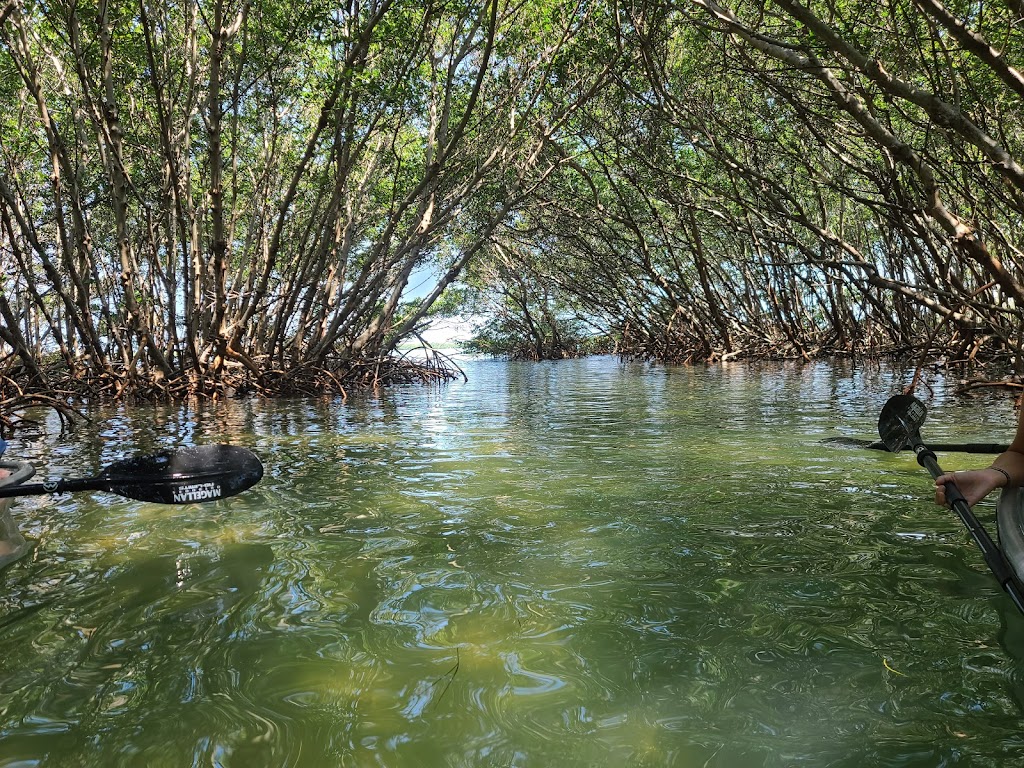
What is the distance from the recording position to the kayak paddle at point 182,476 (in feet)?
8.28

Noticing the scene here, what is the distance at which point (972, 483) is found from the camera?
1985mm

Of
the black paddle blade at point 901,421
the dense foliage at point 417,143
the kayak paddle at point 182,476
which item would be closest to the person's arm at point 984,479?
the black paddle blade at point 901,421

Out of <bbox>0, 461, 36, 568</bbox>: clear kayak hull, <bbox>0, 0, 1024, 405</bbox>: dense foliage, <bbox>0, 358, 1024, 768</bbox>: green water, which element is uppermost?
<bbox>0, 0, 1024, 405</bbox>: dense foliage

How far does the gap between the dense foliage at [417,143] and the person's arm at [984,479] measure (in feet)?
10.8

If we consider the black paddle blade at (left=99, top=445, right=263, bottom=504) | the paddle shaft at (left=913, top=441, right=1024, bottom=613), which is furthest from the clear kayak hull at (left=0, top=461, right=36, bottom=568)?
the paddle shaft at (left=913, top=441, right=1024, bottom=613)

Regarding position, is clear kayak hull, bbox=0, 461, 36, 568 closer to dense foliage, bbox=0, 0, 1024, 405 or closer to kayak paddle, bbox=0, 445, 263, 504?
kayak paddle, bbox=0, 445, 263, 504

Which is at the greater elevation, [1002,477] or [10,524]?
[1002,477]

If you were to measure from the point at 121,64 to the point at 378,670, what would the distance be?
882 cm

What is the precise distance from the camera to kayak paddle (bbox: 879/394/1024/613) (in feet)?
5.00

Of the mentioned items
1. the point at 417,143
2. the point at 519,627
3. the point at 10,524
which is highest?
the point at 417,143

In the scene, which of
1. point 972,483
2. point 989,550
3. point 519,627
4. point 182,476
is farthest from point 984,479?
point 182,476

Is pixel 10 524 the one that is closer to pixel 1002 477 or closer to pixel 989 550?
pixel 989 550

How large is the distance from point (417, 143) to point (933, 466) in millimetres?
11876

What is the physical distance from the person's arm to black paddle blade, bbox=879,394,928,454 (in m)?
1.24
